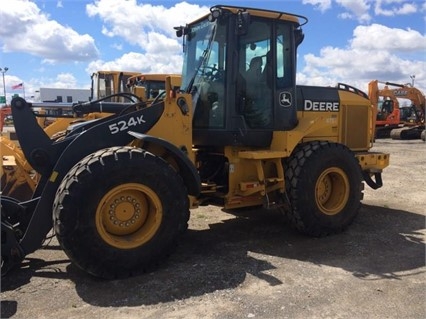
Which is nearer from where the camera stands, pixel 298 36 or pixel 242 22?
pixel 242 22

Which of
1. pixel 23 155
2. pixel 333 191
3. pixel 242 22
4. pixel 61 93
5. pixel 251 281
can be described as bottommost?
pixel 251 281

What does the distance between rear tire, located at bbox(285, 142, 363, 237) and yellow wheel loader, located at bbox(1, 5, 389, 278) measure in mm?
15

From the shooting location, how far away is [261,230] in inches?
247

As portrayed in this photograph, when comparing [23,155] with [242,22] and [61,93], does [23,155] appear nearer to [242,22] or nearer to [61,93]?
[242,22]

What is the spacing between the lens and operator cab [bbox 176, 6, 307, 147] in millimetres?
5559

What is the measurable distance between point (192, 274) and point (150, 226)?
2.07ft

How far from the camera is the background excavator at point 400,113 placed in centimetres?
2394

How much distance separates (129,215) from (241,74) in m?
2.31

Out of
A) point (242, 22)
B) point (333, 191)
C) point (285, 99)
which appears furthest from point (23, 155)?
point (333, 191)

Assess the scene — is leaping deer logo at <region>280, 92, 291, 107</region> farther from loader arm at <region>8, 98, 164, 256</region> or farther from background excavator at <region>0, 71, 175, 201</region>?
loader arm at <region>8, 98, 164, 256</region>

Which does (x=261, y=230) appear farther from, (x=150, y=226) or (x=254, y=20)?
(x=254, y=20)

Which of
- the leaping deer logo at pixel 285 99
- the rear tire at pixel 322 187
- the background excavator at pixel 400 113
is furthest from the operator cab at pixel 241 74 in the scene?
the background excavator at pixel 400 113

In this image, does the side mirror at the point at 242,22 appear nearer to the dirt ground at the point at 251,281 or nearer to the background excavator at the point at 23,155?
the background excavator at the point at 23,155

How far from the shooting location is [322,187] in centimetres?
614
